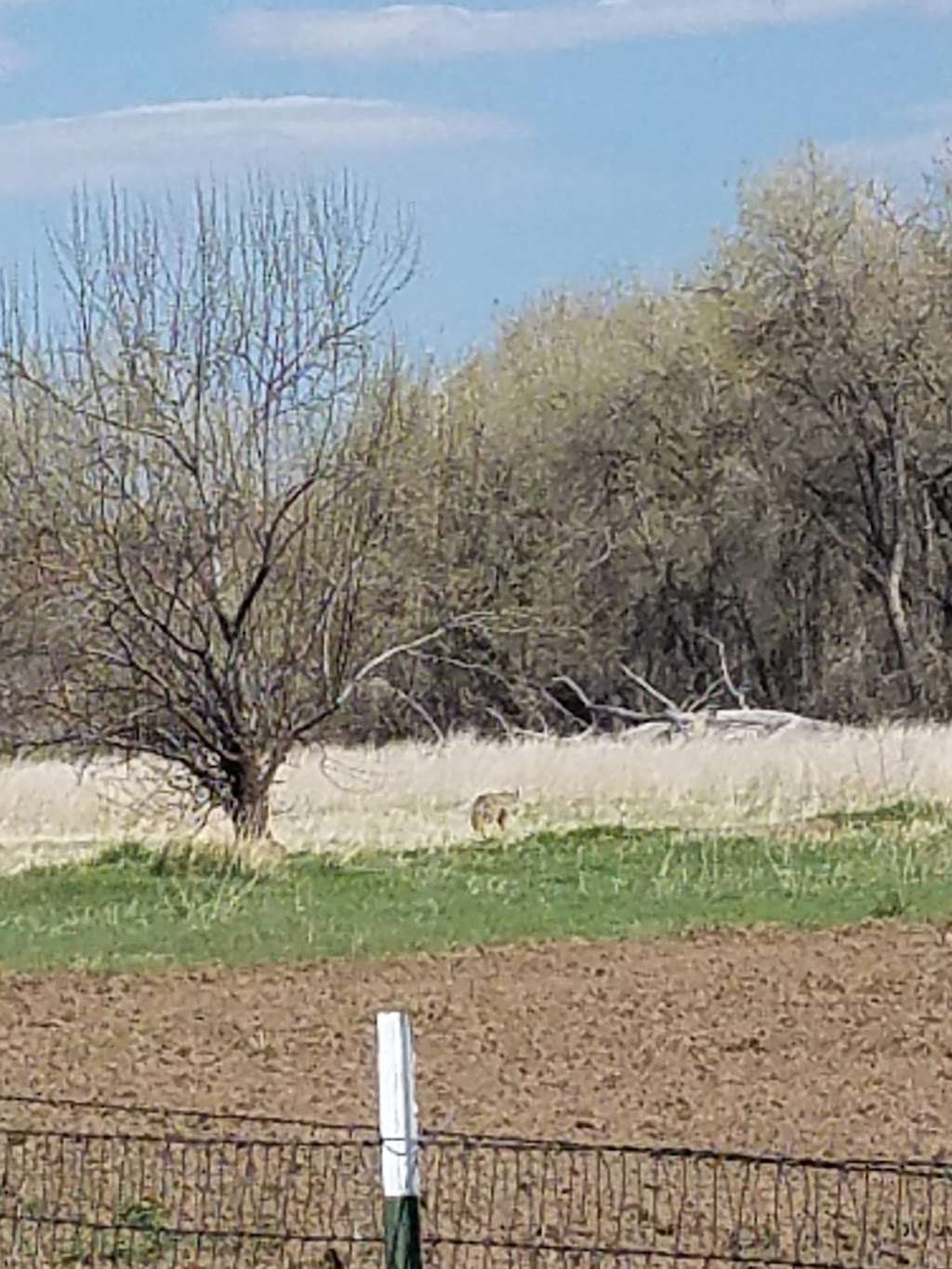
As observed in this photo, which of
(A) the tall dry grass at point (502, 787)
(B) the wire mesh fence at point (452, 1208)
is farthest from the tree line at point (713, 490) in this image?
(B) the wire mesh fence at point (452, 1208)

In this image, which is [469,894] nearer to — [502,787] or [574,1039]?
[574,1039]

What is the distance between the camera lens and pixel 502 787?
1107 inches

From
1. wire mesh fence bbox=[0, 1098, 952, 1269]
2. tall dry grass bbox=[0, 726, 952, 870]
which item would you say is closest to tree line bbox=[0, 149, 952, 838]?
tall dry grass bbox=[0, 726, 952, 870]

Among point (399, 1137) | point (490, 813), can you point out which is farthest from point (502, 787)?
point (399, 1137)

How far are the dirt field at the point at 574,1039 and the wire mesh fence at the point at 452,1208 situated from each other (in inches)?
33.5

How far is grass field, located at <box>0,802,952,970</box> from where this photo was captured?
16.5 meters

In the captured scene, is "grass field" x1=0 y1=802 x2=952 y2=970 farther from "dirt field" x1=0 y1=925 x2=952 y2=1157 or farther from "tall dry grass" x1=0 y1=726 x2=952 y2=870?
"tall dry grass" x1=0 y1=726 x2=952 y2=870

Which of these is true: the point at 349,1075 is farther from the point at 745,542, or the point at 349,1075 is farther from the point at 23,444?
the point at 745,542

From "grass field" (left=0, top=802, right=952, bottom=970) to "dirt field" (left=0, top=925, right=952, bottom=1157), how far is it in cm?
94

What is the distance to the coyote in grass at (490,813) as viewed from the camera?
23.9 metres

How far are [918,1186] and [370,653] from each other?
57.1ft

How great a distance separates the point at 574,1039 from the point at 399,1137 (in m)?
7.41

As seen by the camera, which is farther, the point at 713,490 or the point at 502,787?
the point at 713,490

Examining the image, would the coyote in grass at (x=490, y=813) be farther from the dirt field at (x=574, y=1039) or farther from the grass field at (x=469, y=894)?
the dirt field at (x=574, y=1039)
